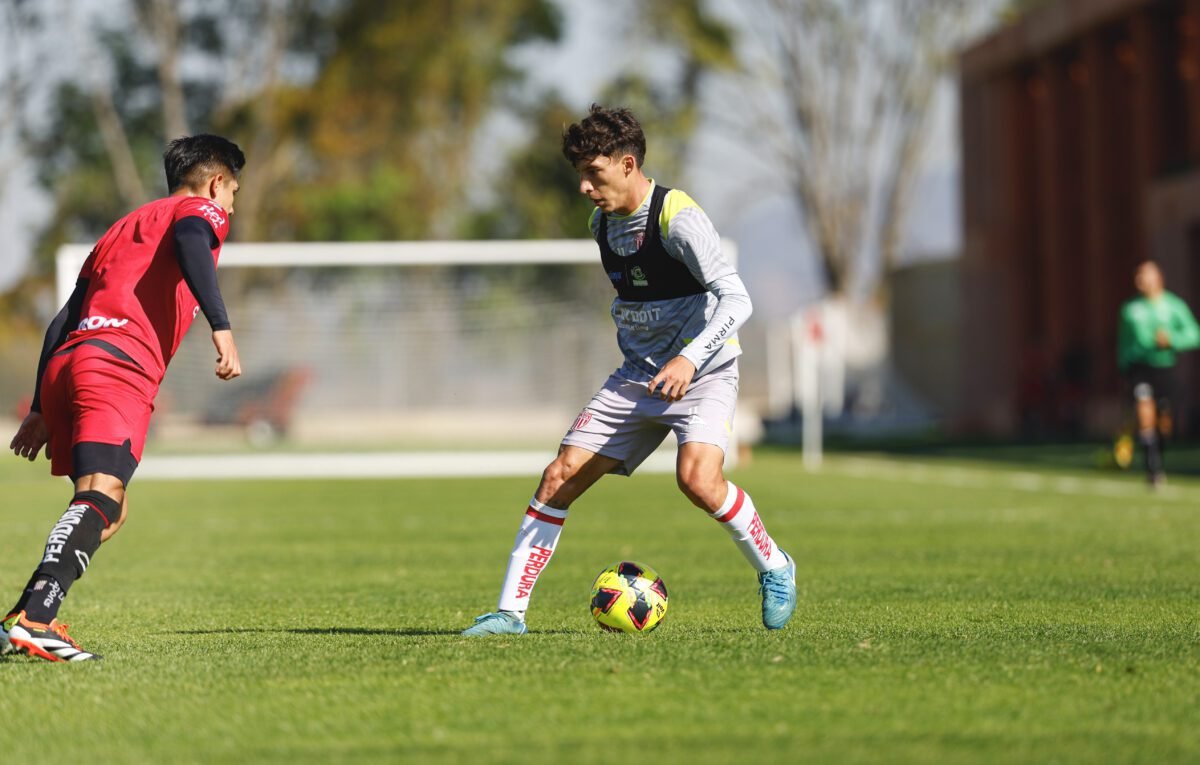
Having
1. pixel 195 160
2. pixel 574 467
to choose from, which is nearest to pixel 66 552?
pixel 195 160

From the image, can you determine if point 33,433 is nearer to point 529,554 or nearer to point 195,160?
point 195,160

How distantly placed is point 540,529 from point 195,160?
6.30 ft

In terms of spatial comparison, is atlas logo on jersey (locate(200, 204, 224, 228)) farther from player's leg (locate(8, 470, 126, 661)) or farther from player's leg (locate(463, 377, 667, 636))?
player's leg (locate(463, 377, 667, 636))

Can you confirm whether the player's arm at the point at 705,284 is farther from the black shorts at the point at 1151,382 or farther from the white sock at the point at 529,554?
the black shorts at the point at 1151,382

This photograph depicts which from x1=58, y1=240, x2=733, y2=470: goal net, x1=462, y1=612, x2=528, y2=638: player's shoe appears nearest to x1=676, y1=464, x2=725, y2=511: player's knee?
x1=462, y1=612, x2=528, y2=638: player's shoe

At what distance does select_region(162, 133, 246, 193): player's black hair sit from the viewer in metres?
7.11

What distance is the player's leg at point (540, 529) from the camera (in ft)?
24.2

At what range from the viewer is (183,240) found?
6.74 m

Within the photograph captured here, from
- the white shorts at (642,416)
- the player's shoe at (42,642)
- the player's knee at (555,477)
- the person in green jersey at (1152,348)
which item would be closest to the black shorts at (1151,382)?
the person in green jersey at (1152,348)

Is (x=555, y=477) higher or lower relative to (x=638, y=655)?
higher

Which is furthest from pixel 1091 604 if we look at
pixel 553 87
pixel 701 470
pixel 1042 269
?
pixel 553 87

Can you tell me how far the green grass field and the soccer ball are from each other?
90mm

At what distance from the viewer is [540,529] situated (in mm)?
7469

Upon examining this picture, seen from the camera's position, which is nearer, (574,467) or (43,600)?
(43,600)
